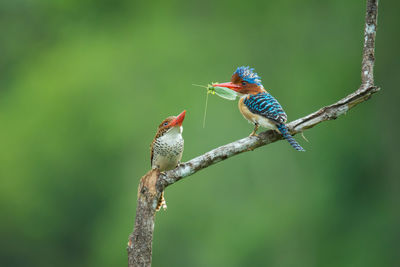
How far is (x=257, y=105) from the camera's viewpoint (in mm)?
7188

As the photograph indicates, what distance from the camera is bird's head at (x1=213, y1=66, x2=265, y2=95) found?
758cm

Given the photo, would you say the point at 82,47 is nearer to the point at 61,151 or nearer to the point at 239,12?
the point at 61,151

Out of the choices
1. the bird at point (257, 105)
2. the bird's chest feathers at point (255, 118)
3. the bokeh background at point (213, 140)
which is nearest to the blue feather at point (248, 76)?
the bird at point (257, 105)

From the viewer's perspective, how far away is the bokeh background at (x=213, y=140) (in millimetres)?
18719

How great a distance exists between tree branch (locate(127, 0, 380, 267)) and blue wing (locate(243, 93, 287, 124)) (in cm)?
19

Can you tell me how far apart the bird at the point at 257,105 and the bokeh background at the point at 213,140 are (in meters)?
9.68

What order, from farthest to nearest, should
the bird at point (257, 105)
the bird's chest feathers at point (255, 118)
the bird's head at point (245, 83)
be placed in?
1. the bird's head at point (245, 83)
2. the bird's chest feathers at point (255, 118)
3. the bird at point (257, 105)

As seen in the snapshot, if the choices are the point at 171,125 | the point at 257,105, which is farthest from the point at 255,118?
the point at 171,125

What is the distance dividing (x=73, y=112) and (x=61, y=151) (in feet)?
4.84

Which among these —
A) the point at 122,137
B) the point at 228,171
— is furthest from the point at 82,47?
the point at 228,171

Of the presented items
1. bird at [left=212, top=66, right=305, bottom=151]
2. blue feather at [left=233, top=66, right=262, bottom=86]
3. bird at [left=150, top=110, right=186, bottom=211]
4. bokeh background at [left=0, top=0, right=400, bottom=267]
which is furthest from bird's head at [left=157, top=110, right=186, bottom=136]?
bokeh background at [left=0, top=0, right=400, bottom=267]

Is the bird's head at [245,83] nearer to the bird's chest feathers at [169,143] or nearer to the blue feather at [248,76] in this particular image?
the blue feather at [248,76]

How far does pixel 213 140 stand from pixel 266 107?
1023cm

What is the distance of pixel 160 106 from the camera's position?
19375 millimetres
